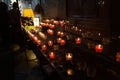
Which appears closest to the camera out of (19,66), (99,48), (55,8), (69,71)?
(69,71)

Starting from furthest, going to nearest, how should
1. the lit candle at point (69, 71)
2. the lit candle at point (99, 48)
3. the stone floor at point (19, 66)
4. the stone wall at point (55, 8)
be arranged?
the stone wall at point (55, 8)
the lit candle at point (99, 48)
the lit candle at point (69, 71)
the stone floor at point (19, 66)

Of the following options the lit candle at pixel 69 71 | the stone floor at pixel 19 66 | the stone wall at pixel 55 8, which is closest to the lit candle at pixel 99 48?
the lit candle at pixel 69 71

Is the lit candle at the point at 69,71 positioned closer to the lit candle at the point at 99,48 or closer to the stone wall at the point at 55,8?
the lit candle at the point at 99,48

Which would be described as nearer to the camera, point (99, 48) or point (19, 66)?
point (99, 48)

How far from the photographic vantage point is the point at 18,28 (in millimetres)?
9180

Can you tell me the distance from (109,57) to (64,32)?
450 cm

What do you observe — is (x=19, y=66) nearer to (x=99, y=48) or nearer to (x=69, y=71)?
(x=69, y=71)

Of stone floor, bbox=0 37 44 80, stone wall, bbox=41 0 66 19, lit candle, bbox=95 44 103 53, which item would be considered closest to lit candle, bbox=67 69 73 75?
stone floor, bbox=0 37 44 80

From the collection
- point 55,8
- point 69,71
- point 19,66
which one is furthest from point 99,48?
point 55,8

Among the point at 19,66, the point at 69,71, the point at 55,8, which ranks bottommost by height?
the point at 19,66

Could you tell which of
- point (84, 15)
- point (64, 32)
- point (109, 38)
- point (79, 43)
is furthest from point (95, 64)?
point (64, 32)

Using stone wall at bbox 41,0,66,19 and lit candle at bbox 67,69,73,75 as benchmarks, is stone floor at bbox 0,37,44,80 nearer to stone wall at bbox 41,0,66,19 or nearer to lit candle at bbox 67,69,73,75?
lit candle at bbox 67,69,73,75

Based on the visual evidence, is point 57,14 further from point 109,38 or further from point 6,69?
point 6,69

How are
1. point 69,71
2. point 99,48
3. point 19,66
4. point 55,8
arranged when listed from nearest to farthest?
1. point 69,71
2. point 99,48
3. point 19,66
4. point 55,8
